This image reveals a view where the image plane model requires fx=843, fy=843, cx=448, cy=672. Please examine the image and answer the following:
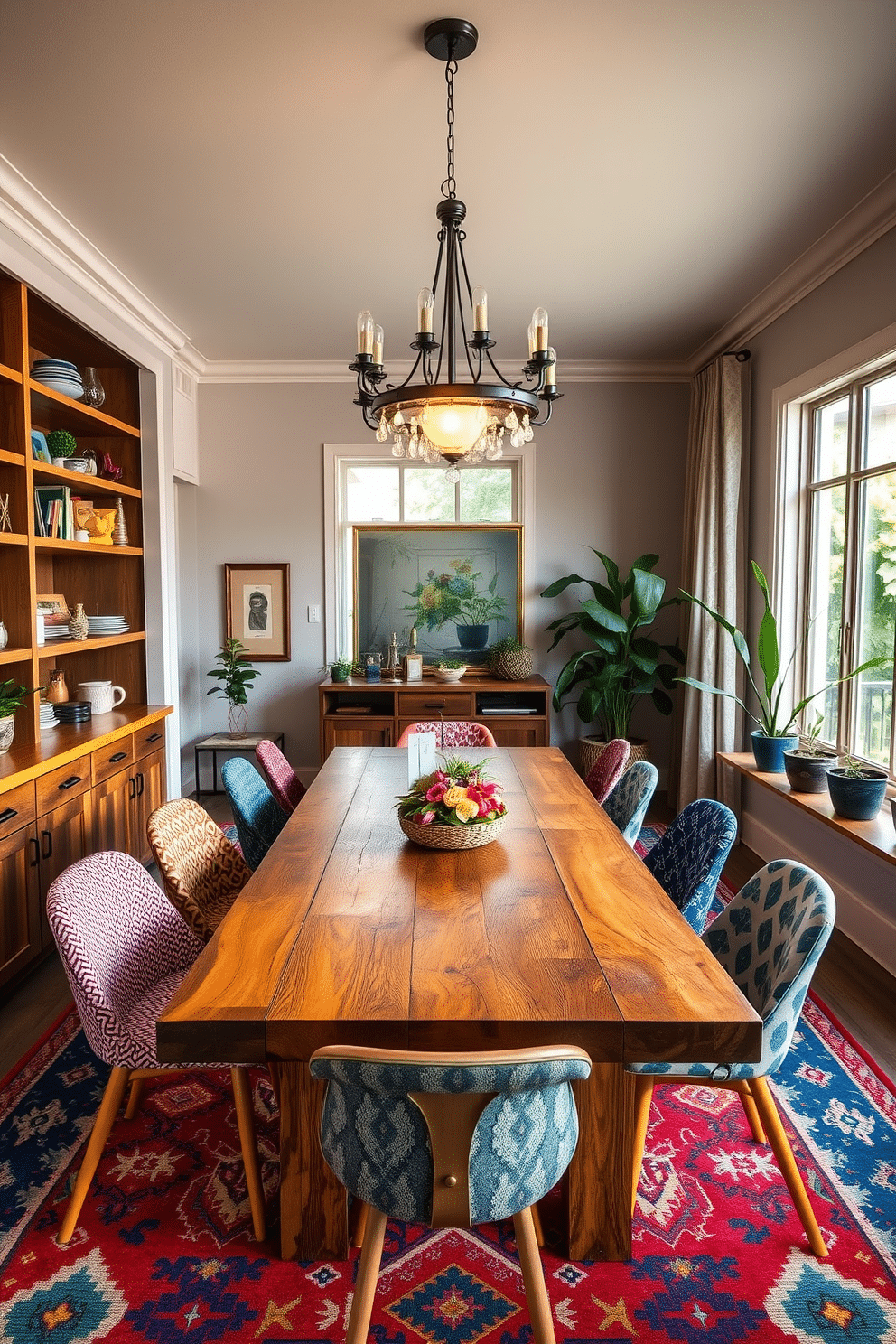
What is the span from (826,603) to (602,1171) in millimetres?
3004

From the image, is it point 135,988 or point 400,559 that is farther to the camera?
point 400,559

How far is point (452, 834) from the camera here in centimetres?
220

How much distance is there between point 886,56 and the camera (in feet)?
7.62

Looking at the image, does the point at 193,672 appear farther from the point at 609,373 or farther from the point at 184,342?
the point at 609,373

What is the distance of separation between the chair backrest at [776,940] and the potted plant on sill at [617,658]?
3123mm

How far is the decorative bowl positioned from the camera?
2.20 m

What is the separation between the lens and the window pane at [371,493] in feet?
18.8

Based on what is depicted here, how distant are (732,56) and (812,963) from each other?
2.37 metres

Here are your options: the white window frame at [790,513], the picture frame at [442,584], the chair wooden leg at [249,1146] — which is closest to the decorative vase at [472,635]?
the picture frame at [442,584]

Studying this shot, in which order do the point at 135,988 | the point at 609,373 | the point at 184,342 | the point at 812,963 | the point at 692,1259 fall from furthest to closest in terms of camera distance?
the point at 609,373
the point at 184,342
the point at 135,988
the point at 692,1259
the point at 812,963

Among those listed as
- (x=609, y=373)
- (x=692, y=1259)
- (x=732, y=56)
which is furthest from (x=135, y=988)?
(x=609, y=373)

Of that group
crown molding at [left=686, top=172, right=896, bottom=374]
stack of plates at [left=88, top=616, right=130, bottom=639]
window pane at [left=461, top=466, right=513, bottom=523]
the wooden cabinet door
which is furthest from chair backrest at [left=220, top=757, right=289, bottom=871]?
window pane at [left=461, top=466, right=513, bottom=523]

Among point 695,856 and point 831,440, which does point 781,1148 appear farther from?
point 831,440

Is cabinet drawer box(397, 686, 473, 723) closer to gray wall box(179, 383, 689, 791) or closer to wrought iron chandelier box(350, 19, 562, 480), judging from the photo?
gray wall box(179, 383, 689, 791)
